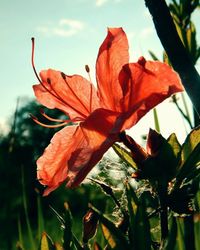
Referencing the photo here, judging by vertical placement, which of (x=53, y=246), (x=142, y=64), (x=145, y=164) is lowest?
(x=53, y=246)

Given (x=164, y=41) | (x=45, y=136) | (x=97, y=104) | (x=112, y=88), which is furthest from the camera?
(x=45, y=136)

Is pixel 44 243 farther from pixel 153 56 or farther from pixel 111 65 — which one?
pixel 153 56

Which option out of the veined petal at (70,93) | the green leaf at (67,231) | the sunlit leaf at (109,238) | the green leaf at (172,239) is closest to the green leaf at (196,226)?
the green leaf at (172,239)

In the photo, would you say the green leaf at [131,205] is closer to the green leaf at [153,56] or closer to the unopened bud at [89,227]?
the unopened bud at [89,227]

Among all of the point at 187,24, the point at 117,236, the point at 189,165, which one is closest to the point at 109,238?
the point at 117,236

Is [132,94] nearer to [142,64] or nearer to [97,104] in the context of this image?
[142,64]

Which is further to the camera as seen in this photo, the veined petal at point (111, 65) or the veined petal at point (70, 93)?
the veined petal at point (70, 93)

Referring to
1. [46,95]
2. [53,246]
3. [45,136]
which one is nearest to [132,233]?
[53,246]
